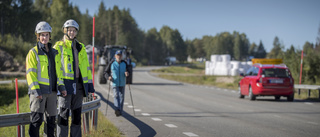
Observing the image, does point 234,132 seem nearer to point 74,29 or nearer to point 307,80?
point 74,29

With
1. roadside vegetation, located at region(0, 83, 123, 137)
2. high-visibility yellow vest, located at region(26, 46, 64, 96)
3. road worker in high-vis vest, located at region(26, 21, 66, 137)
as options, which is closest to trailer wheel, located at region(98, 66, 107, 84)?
roadside vegetation, located at region(0, 83, 123, 137)

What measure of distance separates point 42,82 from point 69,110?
2.67 ft

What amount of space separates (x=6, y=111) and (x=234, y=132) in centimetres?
1077

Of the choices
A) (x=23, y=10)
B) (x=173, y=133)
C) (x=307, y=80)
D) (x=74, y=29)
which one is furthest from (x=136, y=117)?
(x=23, y=10)

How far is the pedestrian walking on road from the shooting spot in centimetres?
1246

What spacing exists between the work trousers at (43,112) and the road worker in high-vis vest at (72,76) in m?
0.30

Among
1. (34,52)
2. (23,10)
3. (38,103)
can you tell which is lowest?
(38,103)

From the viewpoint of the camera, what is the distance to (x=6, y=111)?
17.2m

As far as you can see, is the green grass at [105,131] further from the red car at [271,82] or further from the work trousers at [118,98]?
the red car at [271,82]

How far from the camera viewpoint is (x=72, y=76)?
21.8 ft

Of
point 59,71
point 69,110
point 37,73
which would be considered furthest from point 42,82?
point 69,110

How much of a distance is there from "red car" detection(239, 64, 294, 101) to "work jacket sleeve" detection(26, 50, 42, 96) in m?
13.8

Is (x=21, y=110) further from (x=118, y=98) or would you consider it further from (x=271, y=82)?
(x=271, y=82)

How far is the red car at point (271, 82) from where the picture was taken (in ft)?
60.7
